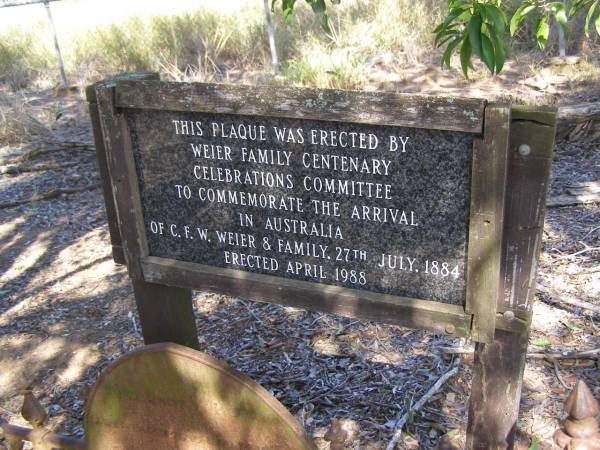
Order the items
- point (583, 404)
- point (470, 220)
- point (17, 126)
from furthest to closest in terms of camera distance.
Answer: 1. point (17, 126)
2. point (470, 220)
3. point (583, 404)

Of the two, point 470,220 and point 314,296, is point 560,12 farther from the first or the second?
point 314,296

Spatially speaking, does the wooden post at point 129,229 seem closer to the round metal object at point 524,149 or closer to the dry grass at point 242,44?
the round metal object at point 524,149

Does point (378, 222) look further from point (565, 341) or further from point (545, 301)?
point (545, 301)

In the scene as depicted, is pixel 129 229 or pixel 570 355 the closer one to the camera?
pixel 129 229

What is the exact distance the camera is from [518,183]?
185cm

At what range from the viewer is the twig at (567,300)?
3.56 meters

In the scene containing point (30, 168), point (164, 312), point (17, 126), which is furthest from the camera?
point (17, 126)

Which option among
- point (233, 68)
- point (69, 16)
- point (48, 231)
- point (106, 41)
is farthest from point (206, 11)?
point (48, 231)

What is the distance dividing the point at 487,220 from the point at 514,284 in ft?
0.74

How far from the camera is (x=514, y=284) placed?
1949 mm

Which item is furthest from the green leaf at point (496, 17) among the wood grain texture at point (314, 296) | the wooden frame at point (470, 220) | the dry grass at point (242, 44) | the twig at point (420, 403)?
the dry grass at point (242, 44)

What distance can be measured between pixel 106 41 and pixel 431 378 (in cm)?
1041

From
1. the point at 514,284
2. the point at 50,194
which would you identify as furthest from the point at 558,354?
the point at 50,194

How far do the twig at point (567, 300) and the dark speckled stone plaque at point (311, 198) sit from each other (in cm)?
187
